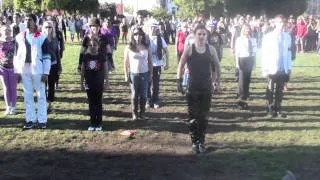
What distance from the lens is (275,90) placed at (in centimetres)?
1275

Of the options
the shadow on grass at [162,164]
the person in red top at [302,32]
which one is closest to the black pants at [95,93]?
the shadow on grass at [162,164]

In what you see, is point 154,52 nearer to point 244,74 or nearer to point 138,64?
point 138,64

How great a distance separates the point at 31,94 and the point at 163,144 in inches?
111

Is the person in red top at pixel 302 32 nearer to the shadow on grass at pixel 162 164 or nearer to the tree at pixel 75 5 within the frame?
the shadow on grass at pixel 162 164

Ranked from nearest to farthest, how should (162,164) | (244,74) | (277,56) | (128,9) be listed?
(162,164) < (277,56) < (244,74) < (128,9)

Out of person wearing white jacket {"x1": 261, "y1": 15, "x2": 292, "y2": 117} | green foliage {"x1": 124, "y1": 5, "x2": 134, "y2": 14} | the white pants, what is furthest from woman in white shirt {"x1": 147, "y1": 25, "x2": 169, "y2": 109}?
green foliage {"x1": 124, "y1": 5, "x2": 134, "y2": 14}

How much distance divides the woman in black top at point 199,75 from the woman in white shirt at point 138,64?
2696 millimetres

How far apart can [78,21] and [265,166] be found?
33.8 meters

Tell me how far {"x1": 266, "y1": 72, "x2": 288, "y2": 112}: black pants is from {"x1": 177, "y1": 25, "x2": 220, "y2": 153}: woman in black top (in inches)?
135

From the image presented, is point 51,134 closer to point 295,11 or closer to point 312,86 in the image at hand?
point 312,86

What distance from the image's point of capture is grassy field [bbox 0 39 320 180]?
846cm

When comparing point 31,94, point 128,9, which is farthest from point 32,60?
point 128,9

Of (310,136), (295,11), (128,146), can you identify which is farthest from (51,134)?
(295,11)

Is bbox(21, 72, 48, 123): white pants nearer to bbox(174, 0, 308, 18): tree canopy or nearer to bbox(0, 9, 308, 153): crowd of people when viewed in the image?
bbox(0, 9, 308, 153): crowd of people
